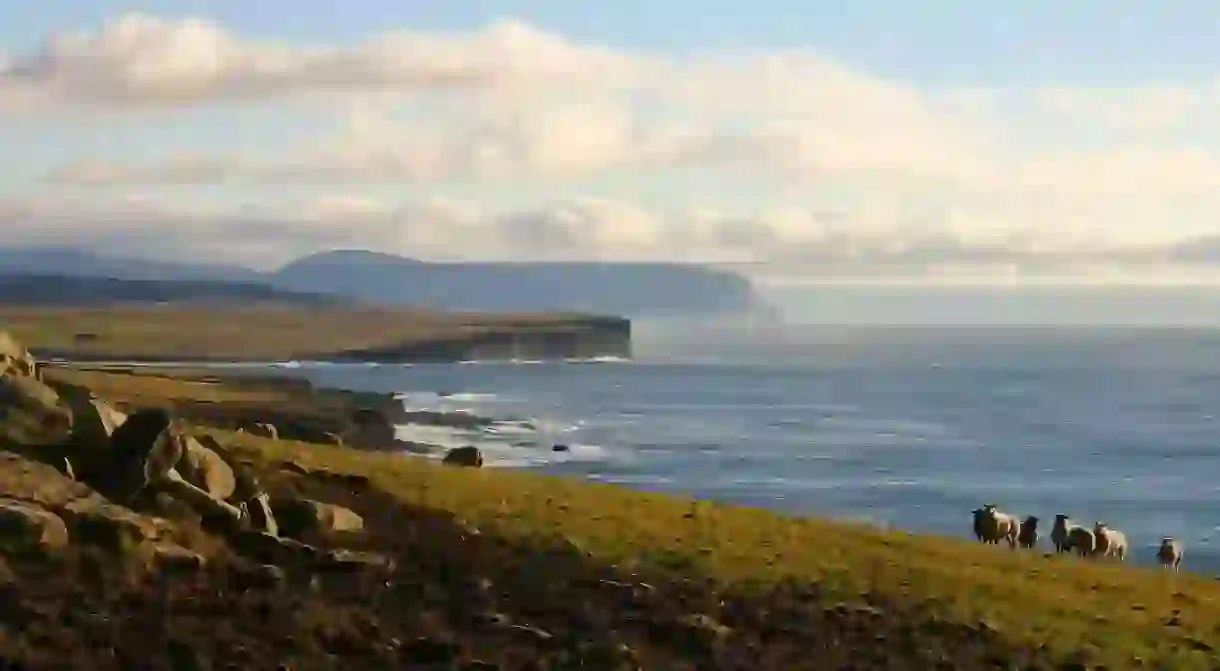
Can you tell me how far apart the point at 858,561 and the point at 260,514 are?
10.9 m

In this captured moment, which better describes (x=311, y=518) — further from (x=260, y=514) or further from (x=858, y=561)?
(x=858, y=561)

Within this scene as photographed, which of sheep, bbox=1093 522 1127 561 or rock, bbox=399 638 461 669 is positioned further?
sheep, bbox=1093 522 1127 561

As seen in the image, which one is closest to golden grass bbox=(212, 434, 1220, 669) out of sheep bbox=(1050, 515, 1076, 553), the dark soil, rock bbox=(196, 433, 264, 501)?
the dark soil

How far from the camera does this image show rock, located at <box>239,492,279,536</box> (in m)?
23.7

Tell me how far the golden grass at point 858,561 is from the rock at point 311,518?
2.46 metres

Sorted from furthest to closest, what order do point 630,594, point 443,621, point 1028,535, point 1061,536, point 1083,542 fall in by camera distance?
point 1028,535, point 1061,536, point 1083,542, point 630,594, point 443,621

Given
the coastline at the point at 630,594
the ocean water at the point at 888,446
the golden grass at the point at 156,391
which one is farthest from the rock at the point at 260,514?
the golden grass at the point at 156,391

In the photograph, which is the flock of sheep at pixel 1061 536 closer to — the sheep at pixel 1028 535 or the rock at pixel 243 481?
the sheep at pixel 1028 535

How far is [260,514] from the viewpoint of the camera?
78.6 feet

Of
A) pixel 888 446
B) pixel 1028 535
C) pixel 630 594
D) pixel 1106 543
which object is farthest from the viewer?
pixel 888 446

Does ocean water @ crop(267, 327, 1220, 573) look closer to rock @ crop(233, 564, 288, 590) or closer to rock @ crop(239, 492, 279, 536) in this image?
rock @ crop(239, 492, 279, 536)

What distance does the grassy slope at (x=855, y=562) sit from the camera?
24406mm

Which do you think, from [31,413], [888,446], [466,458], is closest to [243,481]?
[31,413]

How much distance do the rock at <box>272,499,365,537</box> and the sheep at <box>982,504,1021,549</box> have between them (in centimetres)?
2220
